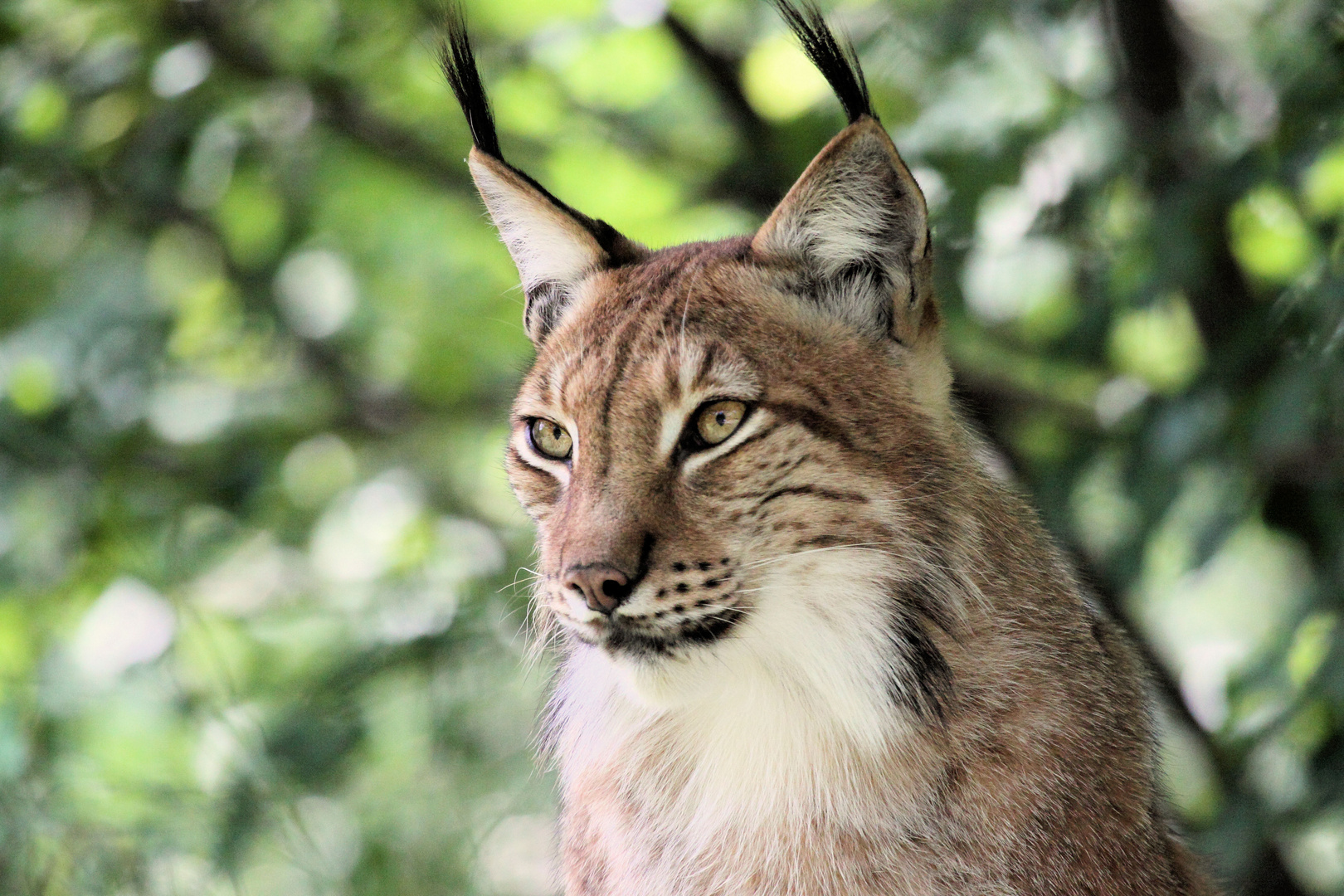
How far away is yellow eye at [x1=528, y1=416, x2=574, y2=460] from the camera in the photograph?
8.95 feet

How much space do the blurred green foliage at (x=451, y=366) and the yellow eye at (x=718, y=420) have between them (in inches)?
30.2

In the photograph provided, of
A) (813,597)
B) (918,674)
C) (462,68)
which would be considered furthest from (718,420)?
(462,68)

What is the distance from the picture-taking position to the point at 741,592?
238 centimetres

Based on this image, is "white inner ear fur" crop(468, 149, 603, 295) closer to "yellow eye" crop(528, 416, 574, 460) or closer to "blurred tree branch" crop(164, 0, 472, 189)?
"yellow eye" crop(528, 416, 574, 460)

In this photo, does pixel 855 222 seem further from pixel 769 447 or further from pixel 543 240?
pixel 543 240

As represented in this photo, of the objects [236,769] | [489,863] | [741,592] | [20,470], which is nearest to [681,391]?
[741,592]

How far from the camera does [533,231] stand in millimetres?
2961

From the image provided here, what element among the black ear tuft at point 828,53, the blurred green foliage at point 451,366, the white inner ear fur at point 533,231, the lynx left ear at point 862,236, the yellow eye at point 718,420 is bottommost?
the blurred green foliage at point 451,366

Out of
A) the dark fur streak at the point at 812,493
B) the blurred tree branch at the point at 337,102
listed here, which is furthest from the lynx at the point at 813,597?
the blurred tree branch at the point at 337,102

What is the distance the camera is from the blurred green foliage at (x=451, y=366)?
13.6ft

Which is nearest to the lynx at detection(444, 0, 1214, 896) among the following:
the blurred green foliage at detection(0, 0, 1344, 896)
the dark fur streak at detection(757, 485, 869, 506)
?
the dark fur streak at detection(757, 485, 869, 506)

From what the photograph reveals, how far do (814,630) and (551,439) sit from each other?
0.68m

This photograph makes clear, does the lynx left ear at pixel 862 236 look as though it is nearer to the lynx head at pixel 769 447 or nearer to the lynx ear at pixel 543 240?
the lynx head at pixel 769 447

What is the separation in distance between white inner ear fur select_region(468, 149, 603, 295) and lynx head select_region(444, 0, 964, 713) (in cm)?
1
